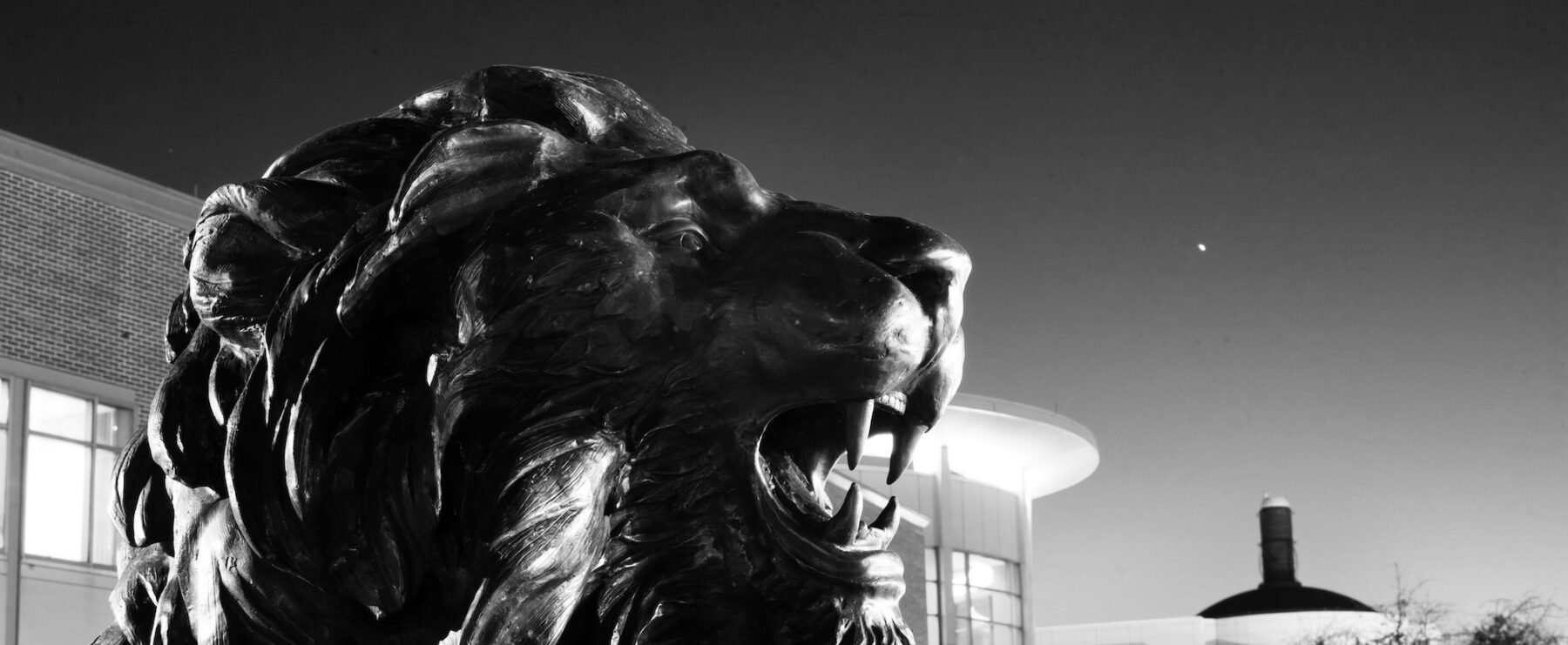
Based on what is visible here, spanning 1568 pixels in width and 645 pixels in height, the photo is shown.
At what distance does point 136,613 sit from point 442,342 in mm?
483

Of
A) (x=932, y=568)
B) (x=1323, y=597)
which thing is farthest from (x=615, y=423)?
(x=1323, y=597)

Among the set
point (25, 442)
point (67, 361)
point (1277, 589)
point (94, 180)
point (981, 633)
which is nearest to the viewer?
point (25, 442)

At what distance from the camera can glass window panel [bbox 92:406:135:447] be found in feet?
56.1

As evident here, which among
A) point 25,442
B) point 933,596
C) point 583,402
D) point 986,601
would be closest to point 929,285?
point 583,402

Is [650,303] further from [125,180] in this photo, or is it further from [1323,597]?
[1323,597]

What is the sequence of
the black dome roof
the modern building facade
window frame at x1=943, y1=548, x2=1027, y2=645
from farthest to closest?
the black dome roof → the modern building facade → window frame at x1=943, y1=548, x2=1027, y2=645

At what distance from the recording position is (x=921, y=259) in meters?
1.17

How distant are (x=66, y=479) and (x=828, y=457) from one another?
16.7 metres

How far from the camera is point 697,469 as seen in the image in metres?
1.15

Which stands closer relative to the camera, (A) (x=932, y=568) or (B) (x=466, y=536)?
(B) (x=466, y=536)

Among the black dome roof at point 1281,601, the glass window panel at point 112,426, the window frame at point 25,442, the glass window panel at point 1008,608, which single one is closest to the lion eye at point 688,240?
the window frame at point 25,442

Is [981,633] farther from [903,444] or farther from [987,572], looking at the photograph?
[903,444]

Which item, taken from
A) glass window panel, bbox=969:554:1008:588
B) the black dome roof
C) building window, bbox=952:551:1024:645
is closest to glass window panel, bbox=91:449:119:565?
building window, bbox=952:551:1024:645

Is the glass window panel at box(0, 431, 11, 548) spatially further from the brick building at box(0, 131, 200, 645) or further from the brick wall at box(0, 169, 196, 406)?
the brick wall at box(0, 169, 196, 406)
